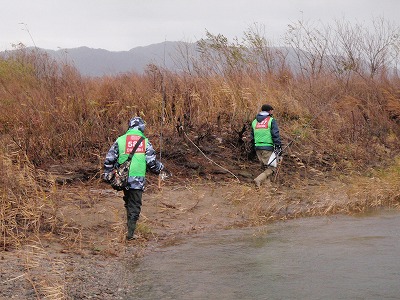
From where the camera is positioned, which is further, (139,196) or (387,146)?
(387,146)

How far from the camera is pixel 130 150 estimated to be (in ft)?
30.6

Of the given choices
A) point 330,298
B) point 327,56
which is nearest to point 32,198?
point 330,298

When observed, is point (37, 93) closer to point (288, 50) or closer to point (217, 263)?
point (217, 263)

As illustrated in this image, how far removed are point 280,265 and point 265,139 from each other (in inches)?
224

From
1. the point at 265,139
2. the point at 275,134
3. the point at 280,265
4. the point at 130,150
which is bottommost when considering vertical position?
the point at 280,265

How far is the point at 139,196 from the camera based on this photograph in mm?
9500

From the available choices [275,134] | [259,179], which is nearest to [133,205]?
[259,179]

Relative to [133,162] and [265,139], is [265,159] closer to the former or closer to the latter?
[265,139]

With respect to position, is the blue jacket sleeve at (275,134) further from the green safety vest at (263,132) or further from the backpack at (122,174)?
the backpack at (122,174)

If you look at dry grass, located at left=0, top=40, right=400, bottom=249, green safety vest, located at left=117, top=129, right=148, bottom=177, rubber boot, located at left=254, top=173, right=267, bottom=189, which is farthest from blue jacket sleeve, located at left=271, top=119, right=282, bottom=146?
green safety vest, located at left=117, top=129, right=148, bottom=177

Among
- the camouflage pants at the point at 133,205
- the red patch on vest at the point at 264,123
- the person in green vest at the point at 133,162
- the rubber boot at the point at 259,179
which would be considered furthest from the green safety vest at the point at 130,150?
the red patch on vest at the point at 264,123

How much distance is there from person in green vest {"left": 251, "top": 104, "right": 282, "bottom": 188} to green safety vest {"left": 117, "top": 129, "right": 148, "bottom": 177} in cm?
431

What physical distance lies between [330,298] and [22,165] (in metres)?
7.07

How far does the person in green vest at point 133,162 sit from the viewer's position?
934cm
